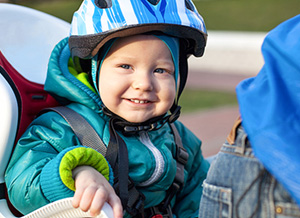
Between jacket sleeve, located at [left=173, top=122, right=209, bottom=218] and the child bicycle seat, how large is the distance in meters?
0.73

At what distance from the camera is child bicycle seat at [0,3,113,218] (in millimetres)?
2053

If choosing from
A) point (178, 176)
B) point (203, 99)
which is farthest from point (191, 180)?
point (203, 99)

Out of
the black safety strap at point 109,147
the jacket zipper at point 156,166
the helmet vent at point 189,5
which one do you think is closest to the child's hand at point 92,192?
the black safety strap at point 109,147

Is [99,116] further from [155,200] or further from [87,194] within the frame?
[87,194]

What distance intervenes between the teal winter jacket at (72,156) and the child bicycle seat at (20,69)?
8 cm

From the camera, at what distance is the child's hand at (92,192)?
1.63 m

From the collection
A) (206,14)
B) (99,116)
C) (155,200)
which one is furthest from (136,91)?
(206,14)

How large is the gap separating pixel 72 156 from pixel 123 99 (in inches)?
18.5

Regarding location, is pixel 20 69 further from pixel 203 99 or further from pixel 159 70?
pixel 203 99

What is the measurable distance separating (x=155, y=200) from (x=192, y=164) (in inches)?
15.9

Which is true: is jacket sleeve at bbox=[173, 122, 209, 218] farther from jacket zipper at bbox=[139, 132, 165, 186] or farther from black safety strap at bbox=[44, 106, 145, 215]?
black safety strap at bbox=[44, 106, 145, 215]

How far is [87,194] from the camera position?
166 cm

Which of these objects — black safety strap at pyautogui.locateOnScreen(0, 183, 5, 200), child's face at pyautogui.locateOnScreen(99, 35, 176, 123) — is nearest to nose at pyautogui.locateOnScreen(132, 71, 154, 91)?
child's face at pyautogui.locateOnScreen(99, 35, 176, 123)

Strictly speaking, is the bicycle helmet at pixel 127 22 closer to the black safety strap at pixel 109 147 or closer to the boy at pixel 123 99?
the boy at pixel 123 99
